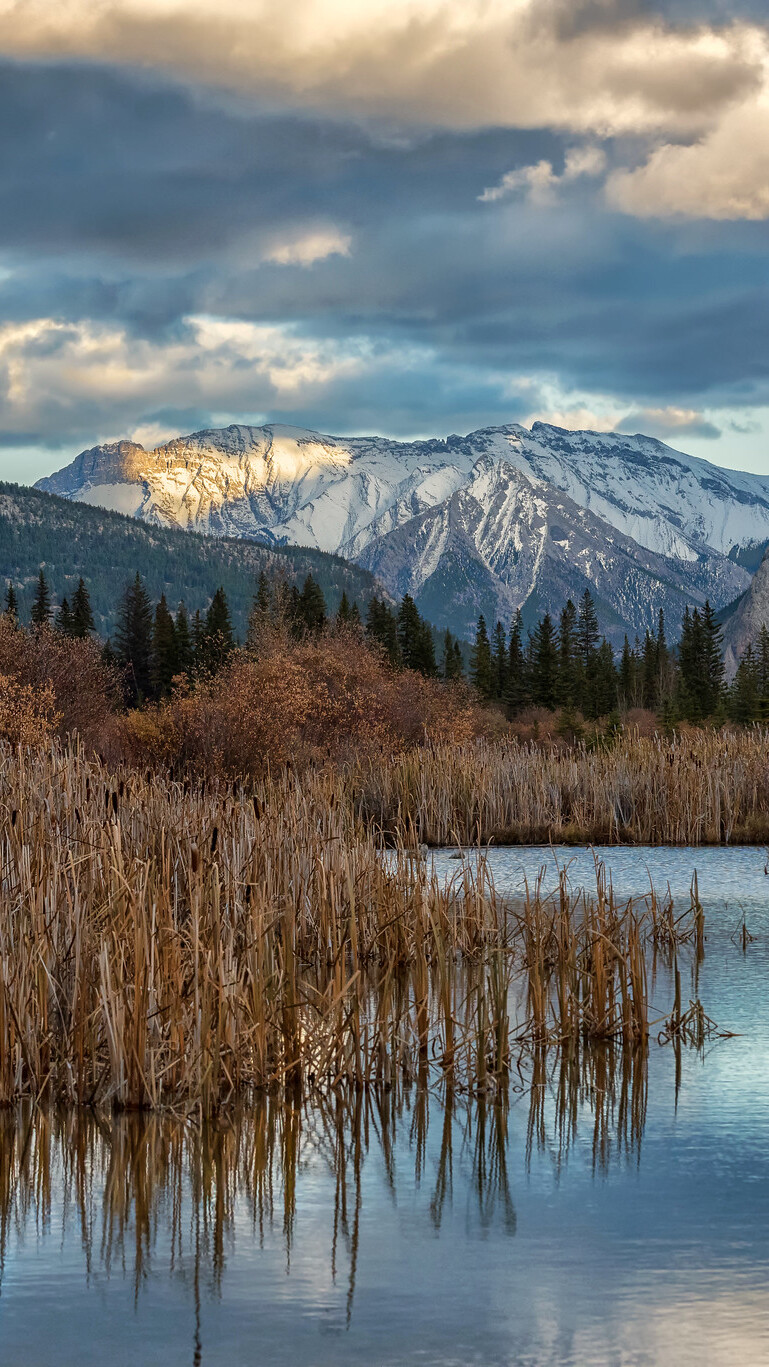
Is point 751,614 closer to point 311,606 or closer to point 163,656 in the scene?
point 311,606

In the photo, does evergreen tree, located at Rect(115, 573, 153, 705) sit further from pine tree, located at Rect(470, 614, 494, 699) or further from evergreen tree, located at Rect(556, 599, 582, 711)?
evergreen tree, located at Rect(556, 599, 582, 711)

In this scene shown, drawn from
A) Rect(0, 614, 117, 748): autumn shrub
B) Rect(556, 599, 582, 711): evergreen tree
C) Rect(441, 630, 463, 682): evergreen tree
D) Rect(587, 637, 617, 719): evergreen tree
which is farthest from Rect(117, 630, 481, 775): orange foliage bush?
Rect(441, 630, 463, 682): evergreen tree

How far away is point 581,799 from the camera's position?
65.2 ft

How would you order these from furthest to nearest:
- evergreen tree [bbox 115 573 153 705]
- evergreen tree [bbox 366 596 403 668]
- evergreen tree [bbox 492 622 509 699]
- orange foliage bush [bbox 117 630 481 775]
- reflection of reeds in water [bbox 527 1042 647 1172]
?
evergreen tree [bbox 492 622 509 699]
evergreen tree [bbox 115 573 153 705]
evergreen tree [bbox 366 596 403 668]
orange foliage bush [bbox 117 630 481 775]
reflection of reeds in water [bbox 527 1042 647 1172]

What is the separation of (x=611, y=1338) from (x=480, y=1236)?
3.27 ft

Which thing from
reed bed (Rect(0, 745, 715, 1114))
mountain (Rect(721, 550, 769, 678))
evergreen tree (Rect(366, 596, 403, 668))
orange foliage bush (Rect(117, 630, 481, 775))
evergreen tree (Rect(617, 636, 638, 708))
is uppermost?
mountain (Rect(721, 550, 769, 678))

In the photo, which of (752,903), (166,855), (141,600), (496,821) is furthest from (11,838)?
(141,600)

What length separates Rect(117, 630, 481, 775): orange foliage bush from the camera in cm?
2420

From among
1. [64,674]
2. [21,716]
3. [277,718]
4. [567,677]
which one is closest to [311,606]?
[567,677]

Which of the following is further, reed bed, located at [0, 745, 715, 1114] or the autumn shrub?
the autumn shrub

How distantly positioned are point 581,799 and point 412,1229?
14924 millimetres

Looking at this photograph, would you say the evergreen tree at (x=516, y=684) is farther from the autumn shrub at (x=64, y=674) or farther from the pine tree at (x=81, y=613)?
the autumn shrub at (x=64, y=674)

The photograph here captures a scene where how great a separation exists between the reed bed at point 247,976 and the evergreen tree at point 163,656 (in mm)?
66543

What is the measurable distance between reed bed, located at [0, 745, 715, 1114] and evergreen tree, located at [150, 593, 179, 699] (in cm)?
6654
